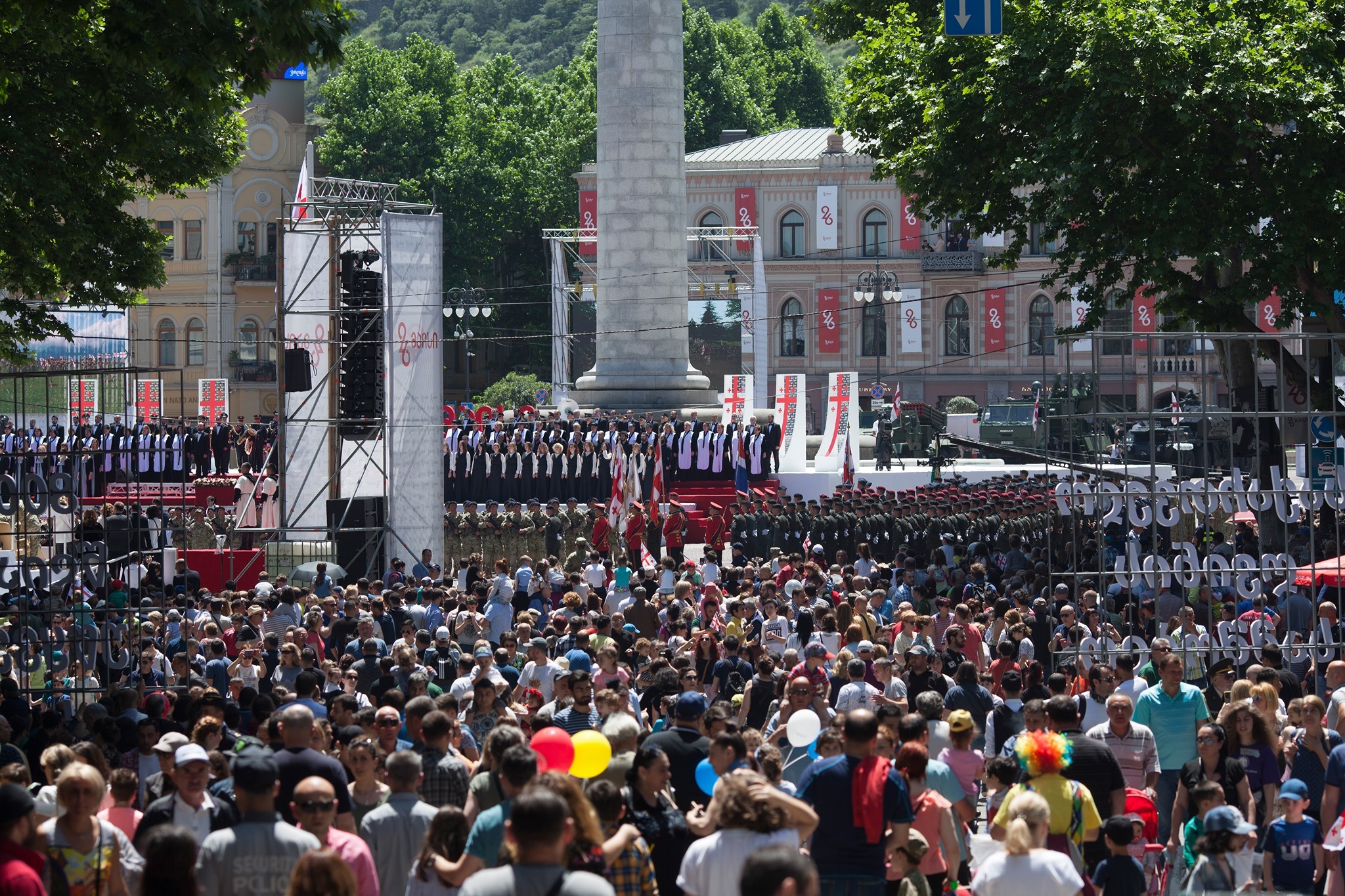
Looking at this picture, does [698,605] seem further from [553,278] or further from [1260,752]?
[553,278]

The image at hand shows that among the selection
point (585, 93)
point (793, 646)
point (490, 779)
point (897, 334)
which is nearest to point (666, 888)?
point (490, 779)

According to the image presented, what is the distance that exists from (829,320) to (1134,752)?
5804 cm

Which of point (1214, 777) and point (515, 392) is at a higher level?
point (515, 392)

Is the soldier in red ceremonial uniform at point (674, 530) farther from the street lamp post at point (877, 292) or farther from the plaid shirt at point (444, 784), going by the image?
the street lamp post at point (877, 292)

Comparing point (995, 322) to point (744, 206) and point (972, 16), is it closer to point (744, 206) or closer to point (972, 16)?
point (744, 206)

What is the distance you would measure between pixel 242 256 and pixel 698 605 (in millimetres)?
52921

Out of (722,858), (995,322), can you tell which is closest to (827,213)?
(995,322)

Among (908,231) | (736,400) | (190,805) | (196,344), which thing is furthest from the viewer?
(196,344)

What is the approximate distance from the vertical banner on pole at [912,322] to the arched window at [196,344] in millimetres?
27289

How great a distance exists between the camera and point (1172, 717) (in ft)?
37.1

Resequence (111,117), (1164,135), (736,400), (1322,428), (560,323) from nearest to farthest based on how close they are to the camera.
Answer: (111,117) < (1164,135) < (1322,428) < (736,400) < (560,323)

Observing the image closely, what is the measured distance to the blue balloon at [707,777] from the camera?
28.7ft

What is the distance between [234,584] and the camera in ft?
80.8

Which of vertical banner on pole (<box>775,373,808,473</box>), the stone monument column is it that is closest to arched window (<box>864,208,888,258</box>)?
the stone monument column
